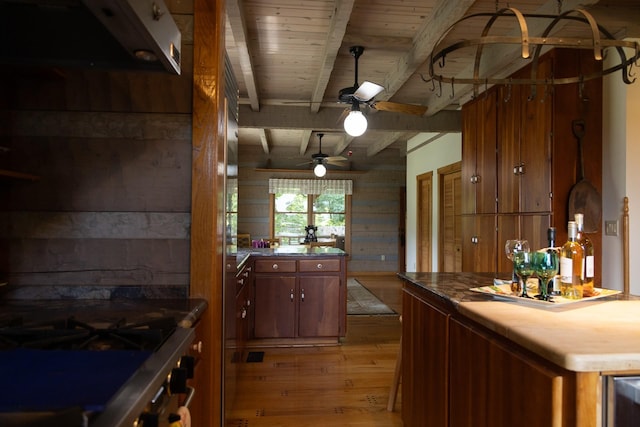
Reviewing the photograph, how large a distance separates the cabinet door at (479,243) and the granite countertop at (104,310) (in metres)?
2.77

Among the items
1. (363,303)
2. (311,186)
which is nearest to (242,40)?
→ (363,303)

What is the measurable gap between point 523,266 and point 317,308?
7.59 ft

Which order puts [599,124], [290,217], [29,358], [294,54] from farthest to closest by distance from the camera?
[290,217] < [294,54] < [599,124] < [29,358]

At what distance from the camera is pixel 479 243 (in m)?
3.59

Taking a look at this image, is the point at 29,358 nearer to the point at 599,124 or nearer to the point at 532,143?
the point at 532,143

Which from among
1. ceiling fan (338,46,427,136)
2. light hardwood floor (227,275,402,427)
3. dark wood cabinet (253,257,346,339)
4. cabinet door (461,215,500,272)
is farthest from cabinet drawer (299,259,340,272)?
cabinet door (461,215,500,272)

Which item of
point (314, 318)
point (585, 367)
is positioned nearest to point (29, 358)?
point (585, 367)

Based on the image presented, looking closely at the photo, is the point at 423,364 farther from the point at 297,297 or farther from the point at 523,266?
→ the point at 297,297

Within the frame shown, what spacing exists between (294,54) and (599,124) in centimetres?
240

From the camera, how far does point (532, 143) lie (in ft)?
9.40

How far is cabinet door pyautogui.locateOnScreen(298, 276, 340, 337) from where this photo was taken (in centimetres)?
351

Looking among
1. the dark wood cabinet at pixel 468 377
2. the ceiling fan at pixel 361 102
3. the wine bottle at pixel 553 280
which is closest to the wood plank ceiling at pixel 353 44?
the ceiling fan at pixel 361 102

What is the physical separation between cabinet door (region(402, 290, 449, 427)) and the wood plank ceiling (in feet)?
3.19

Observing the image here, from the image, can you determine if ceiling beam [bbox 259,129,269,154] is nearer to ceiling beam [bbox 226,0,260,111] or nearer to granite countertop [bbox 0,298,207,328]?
ceiling beam [bbox 226,0,260,111]
